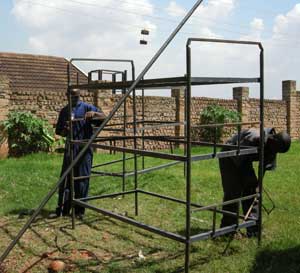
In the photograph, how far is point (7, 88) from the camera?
11.4 metres

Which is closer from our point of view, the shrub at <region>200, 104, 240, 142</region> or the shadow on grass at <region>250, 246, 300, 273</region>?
the shadow on grass at <region>250, 246, 300, 273</region>

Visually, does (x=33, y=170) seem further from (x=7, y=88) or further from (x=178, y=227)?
(x=178, y=227)

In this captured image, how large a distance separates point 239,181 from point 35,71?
17100mm

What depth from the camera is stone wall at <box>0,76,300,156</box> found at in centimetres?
1176

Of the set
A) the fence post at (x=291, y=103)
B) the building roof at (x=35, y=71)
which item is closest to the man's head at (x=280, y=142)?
the fence post at (x=291, y=103)

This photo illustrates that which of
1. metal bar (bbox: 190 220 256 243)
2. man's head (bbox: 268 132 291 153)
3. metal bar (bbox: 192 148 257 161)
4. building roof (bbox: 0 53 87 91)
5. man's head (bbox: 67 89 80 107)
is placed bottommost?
metal bar (bbox: 190 220 256 243)

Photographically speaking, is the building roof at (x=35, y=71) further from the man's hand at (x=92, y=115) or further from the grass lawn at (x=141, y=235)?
the man's hand at (x=92, y=115)

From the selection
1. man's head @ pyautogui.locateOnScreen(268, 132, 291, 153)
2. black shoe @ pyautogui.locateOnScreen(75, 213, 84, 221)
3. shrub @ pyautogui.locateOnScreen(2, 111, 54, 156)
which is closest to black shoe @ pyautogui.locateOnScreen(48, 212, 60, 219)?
black shoe @ pyautogui.locateOnScreen(75, 213, 84, 221)

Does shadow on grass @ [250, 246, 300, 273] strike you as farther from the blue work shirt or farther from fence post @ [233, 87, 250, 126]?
fence post @ [233, 87, 250, 126]

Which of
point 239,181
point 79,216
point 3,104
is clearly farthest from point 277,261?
point 3,104

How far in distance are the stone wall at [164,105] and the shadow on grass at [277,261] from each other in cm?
375

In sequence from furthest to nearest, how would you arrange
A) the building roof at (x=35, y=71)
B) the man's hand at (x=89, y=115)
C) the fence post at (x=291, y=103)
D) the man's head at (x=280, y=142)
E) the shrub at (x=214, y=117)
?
the building roof at (x=35, y=71) → the fence post at (x=291, y=103) → the shrub at (x=214, y=117) → the man's hand at (x=89, y=115) → the man's head at (x=280, y=142)

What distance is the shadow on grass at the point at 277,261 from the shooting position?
4367mm

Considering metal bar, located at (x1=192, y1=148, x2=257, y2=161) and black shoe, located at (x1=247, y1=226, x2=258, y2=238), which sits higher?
metal bar, located at (x1=192, y1=148, x2=257, y2=161)
